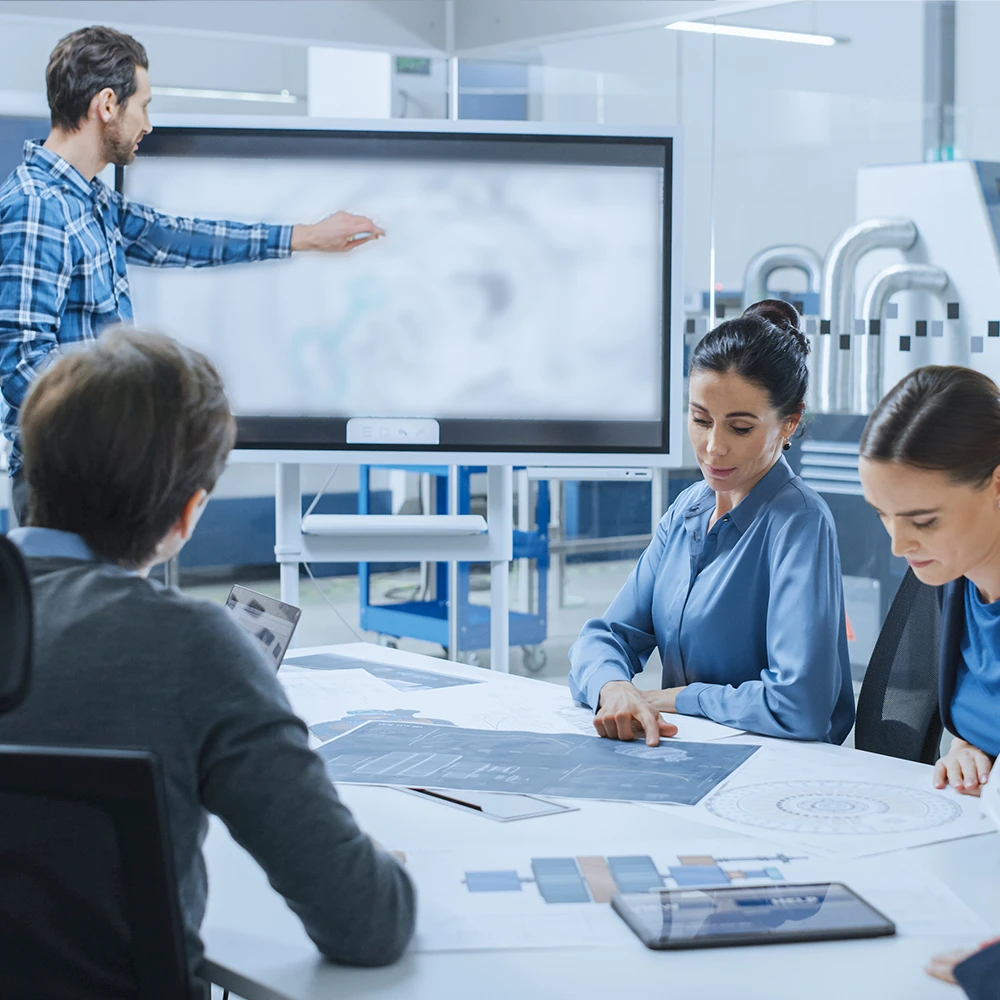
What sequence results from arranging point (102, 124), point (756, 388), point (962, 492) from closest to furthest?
point (962, 492) < point (756, 388) < point (102, 124)

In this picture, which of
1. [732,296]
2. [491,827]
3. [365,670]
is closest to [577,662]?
[365,670]

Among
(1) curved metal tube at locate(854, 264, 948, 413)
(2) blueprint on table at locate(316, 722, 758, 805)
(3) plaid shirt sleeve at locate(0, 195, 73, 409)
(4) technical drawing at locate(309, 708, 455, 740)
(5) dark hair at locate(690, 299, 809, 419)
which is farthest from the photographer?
(1) curved metal tube at locate(854, 264, 948, 413)

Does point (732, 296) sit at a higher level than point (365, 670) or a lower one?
higher

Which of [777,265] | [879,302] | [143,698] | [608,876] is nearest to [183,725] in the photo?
[143,698]

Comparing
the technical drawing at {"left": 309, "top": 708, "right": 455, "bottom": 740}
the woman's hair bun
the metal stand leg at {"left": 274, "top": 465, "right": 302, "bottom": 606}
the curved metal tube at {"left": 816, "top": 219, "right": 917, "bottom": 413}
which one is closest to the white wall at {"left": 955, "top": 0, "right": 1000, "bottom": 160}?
the curved metal tube at {"left": 816, "top": 219, "right": 917, "bottom": 413}

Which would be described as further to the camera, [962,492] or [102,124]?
[102,124]

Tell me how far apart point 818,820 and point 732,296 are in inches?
119

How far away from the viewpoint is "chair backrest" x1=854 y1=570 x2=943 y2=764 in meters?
2.10

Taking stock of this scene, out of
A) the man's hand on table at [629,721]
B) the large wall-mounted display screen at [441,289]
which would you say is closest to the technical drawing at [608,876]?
the man's hand on table at [629,721]

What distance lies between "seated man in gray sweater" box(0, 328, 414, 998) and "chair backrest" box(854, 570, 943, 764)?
4.03ft

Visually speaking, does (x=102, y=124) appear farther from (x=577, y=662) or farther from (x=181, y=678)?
(x=181, y=678)

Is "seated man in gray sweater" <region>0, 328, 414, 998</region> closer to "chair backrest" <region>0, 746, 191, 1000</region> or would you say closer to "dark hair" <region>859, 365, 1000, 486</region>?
"chair backrest" <region>0, 746, 191, 1000</region>

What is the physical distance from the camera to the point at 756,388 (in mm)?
2209

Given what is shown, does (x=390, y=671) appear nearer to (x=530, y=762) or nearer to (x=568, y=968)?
(x=530, y=762)
